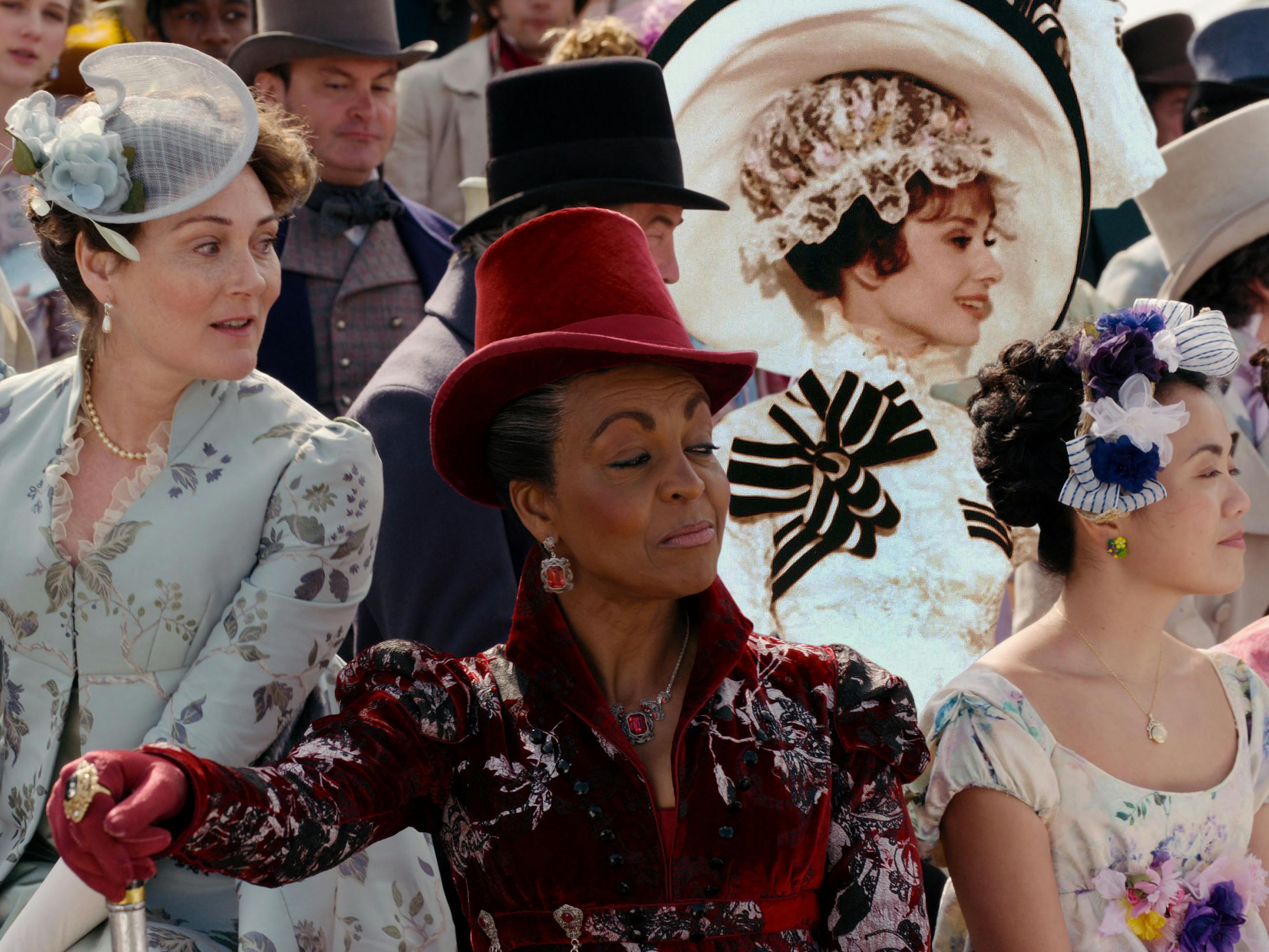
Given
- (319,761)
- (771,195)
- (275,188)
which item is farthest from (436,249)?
(319,761)

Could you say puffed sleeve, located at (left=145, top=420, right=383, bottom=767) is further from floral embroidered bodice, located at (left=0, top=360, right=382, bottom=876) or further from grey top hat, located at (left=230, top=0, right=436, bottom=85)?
grey top hat, located at (left=230, top=0, right=436, bottom=85)

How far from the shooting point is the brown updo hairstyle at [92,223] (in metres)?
2.39

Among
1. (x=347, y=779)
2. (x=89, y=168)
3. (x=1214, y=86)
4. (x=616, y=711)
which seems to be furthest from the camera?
(x=1214, y=86)

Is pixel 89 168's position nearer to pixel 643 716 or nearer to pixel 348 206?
pixel 643 716

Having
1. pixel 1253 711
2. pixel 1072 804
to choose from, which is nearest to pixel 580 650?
pixel 1072 804

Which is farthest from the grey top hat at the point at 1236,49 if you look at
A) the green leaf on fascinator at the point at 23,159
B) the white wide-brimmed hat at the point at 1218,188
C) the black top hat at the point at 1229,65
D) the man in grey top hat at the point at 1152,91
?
the green leaf on fascinator at the point at 23,159

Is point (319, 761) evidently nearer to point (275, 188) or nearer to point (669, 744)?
point (669, 744)

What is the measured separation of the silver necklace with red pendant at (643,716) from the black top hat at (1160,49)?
3974 millimetres

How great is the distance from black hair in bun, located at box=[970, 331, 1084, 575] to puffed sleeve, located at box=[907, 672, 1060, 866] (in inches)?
11.5

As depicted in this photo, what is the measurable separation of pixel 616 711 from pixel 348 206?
6.57ft

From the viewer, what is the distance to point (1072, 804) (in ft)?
7.98

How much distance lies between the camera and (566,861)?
6.41ft

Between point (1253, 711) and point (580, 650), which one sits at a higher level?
point (580, 650)

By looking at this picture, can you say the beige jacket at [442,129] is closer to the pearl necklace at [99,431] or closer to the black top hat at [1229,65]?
the black top hat at [1229,65]
